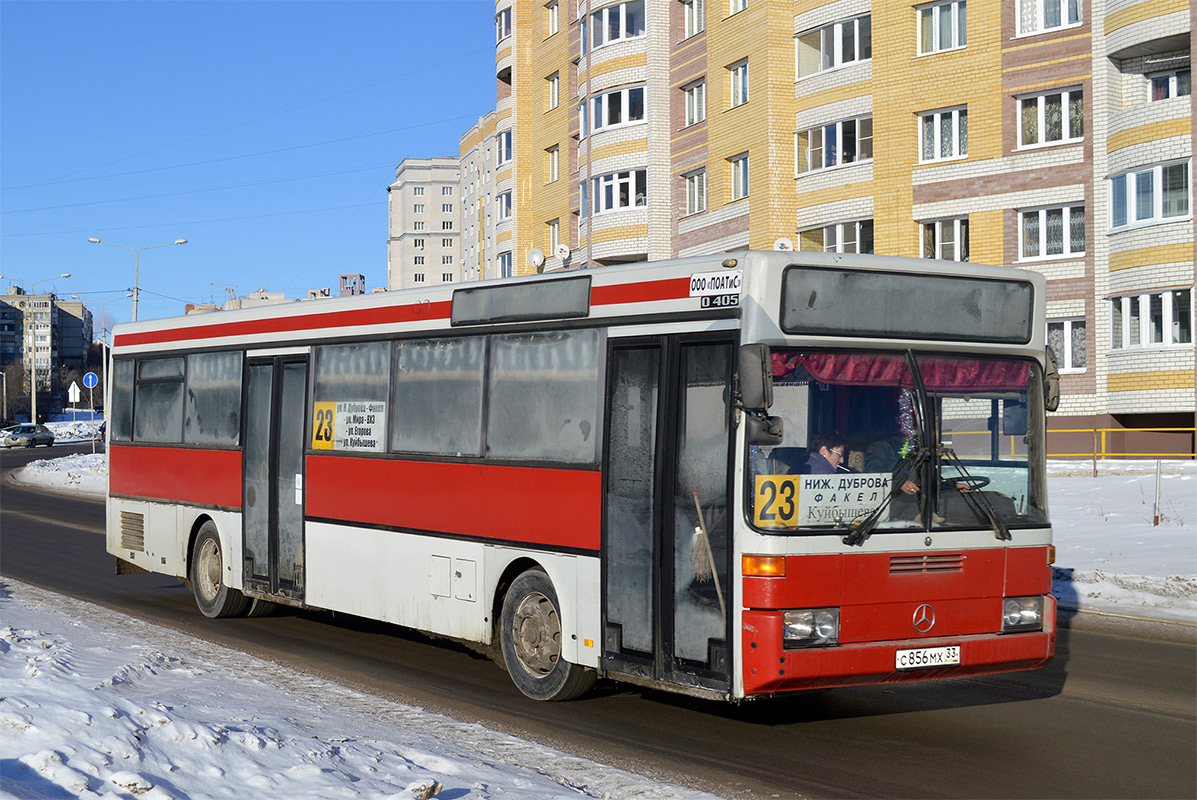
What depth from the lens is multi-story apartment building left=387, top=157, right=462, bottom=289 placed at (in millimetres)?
196125

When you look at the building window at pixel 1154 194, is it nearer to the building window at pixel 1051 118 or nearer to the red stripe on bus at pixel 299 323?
the building window at pixel 1051 118

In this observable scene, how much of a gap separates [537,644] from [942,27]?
33.0 meters

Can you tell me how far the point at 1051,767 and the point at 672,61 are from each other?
1633 inches

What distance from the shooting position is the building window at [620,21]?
4806 cm

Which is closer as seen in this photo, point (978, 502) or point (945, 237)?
point (978, 502)

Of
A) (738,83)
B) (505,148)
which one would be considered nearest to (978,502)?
(738,83)

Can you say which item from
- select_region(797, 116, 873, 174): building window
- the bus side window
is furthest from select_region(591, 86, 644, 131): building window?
the bus side window

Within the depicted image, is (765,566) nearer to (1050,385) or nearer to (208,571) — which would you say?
(1050,385)

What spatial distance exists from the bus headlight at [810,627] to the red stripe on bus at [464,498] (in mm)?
1811

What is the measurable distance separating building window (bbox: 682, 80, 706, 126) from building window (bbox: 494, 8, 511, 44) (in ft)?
57.9

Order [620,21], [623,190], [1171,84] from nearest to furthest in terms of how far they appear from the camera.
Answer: [1171,84] < [623,190] < [620,21]

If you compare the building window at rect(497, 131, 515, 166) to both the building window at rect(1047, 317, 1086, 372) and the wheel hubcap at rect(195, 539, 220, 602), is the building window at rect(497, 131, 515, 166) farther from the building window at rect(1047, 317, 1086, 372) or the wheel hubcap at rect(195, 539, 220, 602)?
the wheel hubcap at rect(195, 539, 220, 602)

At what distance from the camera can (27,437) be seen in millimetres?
79625

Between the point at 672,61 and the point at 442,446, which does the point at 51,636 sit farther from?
the point at 672,61
